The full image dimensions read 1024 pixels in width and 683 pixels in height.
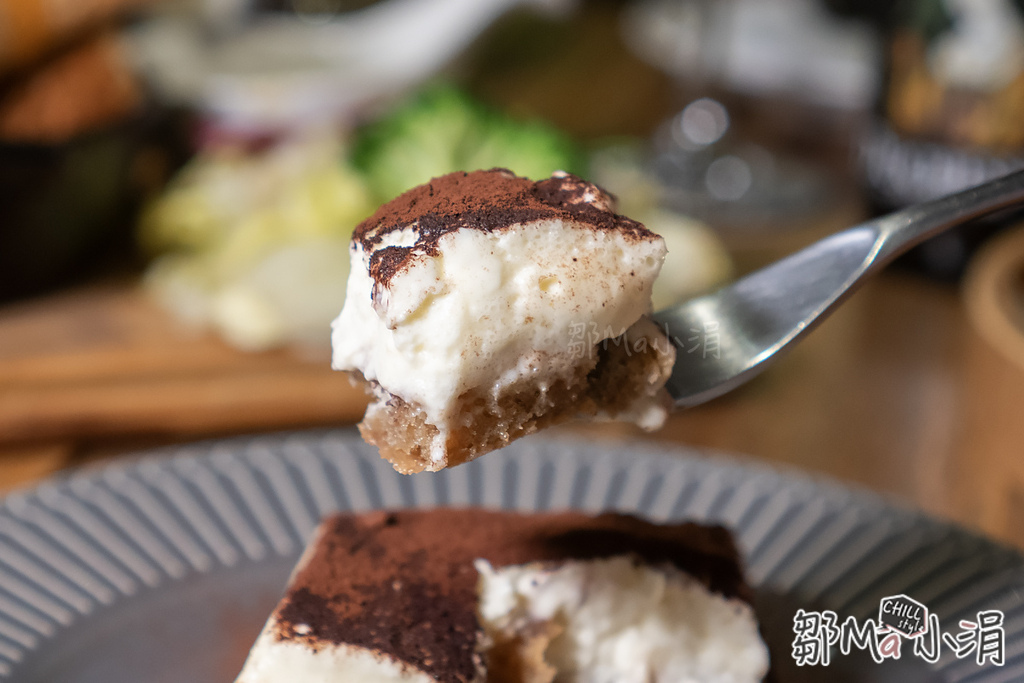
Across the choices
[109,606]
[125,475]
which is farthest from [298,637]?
[125,475]

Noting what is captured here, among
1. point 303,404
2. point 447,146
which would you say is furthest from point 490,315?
point 447,146

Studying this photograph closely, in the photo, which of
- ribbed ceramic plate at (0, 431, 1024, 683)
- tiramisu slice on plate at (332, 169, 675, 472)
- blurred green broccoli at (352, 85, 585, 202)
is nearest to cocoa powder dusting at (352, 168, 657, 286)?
tiramisu slice on plate at (332, 169, 675, 472)

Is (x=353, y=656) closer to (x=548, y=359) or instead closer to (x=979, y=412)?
(x=548, y=359)

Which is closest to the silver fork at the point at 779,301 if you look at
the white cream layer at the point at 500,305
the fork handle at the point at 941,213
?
the fork handle at the point at 941,213

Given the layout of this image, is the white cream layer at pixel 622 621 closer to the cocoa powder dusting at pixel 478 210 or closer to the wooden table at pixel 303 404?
the cocoa powder dusting at pixel 478 210

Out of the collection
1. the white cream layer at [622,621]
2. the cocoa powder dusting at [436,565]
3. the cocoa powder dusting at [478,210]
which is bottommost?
the white cream layer at [622,621]

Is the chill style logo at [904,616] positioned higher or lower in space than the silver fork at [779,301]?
lower
